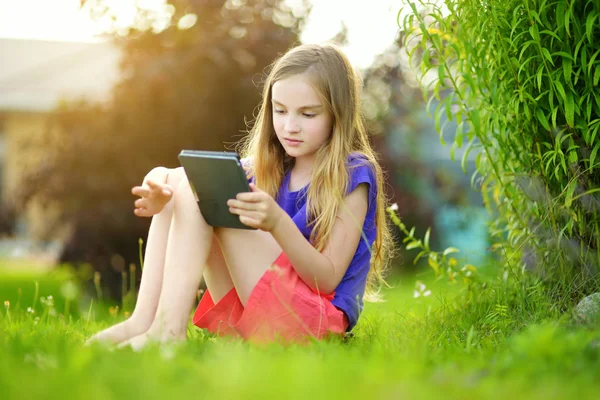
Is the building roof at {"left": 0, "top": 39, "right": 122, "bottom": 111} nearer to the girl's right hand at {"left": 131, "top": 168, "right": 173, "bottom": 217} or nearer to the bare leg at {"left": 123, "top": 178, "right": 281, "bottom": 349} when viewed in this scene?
the girl's right hand at {"left": 131, "top": 168, "right": 173, "bottom": 217}

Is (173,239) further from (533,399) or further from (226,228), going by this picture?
(533,399)

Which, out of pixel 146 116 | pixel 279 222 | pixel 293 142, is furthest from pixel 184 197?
pixel 146 116

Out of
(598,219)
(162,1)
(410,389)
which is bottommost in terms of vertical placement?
(598,219)

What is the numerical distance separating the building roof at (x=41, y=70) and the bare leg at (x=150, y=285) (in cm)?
618

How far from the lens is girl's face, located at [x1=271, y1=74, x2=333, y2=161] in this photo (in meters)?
2.43

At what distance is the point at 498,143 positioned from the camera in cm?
263

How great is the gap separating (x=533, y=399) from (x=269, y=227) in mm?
1024

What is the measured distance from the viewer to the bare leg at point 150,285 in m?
2.03

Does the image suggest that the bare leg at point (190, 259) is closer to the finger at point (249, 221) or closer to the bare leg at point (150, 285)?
the bare leg at point (150, 285)

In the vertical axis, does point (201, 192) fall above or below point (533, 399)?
above

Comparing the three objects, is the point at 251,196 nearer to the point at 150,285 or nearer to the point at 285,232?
the point at 285,232

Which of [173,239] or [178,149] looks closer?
[173,239]

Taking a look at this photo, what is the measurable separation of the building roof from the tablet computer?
20.9 feet

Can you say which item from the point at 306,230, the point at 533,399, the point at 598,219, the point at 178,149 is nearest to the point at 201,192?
the point at 306,230
